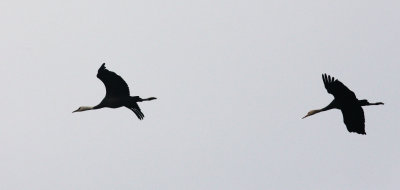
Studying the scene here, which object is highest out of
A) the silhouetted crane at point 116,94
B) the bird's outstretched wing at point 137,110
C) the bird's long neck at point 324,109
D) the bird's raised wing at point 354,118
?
the silhouetted crane at point 116,94

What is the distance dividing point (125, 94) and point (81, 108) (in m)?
3.17

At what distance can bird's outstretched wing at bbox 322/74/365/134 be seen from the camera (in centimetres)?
4369

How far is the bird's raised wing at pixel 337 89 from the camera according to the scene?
43.5 metres

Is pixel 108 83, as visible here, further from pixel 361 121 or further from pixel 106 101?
pixel 361 121

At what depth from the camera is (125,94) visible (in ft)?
150

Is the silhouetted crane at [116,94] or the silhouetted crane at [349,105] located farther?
the silhouetted crane at [116,94]

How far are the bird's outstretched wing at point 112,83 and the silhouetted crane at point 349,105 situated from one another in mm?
6419

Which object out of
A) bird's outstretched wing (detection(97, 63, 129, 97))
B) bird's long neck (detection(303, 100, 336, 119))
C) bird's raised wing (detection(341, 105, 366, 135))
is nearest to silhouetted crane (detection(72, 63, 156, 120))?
bird's outstretched wing (detection(97, 63, 129, 97))

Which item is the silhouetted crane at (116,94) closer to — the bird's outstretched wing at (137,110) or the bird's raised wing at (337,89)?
the bird's outstretched wing at (137,110)

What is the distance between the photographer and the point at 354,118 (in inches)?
1783

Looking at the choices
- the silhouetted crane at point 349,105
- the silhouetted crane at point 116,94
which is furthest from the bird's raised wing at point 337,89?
the silhouetted crane at point 116,94

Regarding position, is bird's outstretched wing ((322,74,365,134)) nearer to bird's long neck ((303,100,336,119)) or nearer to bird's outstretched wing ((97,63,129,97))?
bird's long neck ((303,100,336,119))

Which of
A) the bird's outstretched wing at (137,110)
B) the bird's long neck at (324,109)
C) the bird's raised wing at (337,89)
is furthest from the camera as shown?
the bird's outstretched wing at (137,110)

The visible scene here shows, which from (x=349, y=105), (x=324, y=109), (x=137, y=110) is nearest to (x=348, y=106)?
(x=349, y=105)
